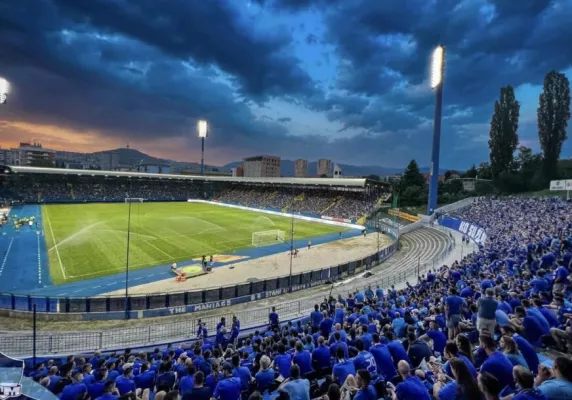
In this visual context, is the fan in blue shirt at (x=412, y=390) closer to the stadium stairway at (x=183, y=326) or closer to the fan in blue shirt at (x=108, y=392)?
the fan in blue shirt at (x=108, y=392)

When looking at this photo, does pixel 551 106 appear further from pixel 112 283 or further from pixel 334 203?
pixel 112 283

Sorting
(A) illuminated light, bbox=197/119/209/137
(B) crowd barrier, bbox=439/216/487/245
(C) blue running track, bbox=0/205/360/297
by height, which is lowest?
(C) blue running track, bbox=0/205/360/297

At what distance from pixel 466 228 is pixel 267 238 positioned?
26.9 meters

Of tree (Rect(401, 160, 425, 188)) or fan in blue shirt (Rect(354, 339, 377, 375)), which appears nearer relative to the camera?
fan in blue shirt (Rect(354, 339, 377, 375))

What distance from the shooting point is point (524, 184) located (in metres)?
Result: 64.6

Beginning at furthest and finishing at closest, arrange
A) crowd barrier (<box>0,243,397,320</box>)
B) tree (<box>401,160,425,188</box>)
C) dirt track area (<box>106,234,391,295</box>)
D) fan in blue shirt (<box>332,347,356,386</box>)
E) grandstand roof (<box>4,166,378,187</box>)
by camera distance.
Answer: tree (<box>401,160,425,188</box>) < grandstand roof (<box>4,166,378,187</box>) < dirt track area (<box>106,234,391,295</box>) < crowd barrier (<box>0,243,397,320</box>) < fan in blue shirt (<box>332,347,356,386</box>)

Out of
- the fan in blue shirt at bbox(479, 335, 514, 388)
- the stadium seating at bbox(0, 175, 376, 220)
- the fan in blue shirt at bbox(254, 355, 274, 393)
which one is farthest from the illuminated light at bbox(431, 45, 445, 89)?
the fan in blue shirt at bbox(254, 355, 274, 393)

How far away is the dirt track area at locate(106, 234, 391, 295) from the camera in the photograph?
25.3m

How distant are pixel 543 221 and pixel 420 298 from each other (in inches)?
954

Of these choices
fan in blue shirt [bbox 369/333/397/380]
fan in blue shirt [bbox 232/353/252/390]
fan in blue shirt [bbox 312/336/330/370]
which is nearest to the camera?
fan in blue shirt [bbox 369/333/397/380]

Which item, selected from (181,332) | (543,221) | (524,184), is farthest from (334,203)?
(181,332)

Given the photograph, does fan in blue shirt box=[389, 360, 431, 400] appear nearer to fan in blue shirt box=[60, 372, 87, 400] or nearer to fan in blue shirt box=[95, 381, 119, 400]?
fan in blue shirt box=[95, 381, 119, 400]

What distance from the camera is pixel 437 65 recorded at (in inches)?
2288

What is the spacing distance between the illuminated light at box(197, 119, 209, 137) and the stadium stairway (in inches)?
4062
